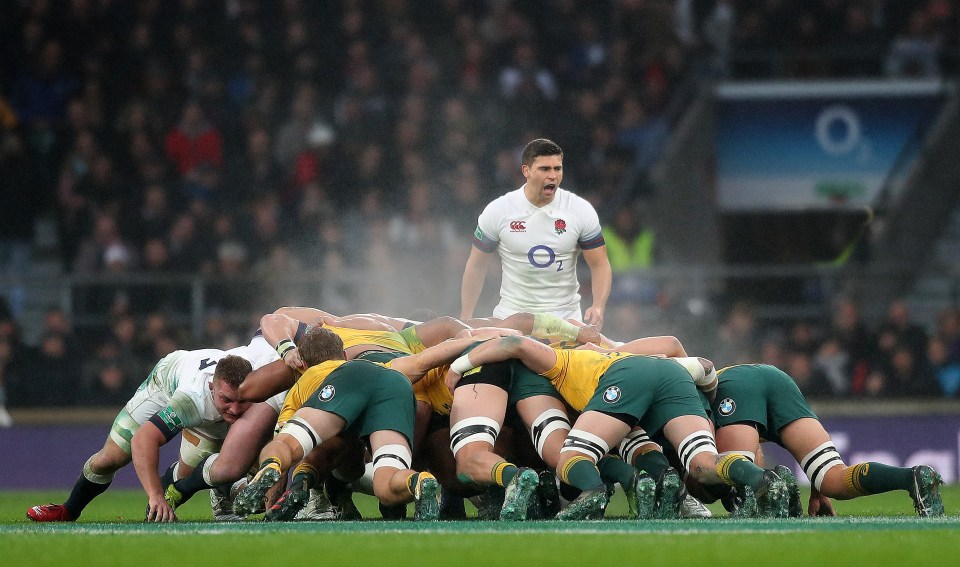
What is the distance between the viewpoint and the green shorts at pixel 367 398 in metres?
8.10

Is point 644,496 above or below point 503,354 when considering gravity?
below

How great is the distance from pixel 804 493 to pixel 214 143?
25.8 ft

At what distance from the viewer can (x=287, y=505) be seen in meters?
7.94

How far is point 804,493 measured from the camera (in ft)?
39.2

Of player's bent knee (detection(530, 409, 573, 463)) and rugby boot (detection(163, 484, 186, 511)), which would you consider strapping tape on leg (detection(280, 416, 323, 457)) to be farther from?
rugby boot (detection(163, 484, 186, 511))

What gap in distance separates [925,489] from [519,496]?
2.10m

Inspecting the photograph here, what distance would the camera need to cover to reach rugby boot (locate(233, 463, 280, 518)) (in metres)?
7.60

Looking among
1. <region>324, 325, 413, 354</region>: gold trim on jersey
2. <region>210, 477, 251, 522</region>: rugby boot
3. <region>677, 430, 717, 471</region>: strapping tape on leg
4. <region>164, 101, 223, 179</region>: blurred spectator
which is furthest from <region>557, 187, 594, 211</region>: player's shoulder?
<region>164, 101, 223, 179</region>: blurred spectator

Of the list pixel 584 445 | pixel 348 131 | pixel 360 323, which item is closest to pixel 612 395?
pixel 584 445

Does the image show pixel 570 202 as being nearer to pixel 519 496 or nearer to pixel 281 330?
pixel 281 330

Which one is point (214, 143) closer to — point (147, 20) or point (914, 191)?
point (147, 20)

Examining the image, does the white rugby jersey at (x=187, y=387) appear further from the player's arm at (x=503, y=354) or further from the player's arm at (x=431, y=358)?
the player's arm at (x=503, y=354)

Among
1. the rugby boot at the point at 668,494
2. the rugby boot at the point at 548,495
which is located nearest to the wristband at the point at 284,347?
the rugby boot at the point at 548,495

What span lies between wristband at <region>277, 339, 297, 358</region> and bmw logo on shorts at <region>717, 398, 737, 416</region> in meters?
2.45
